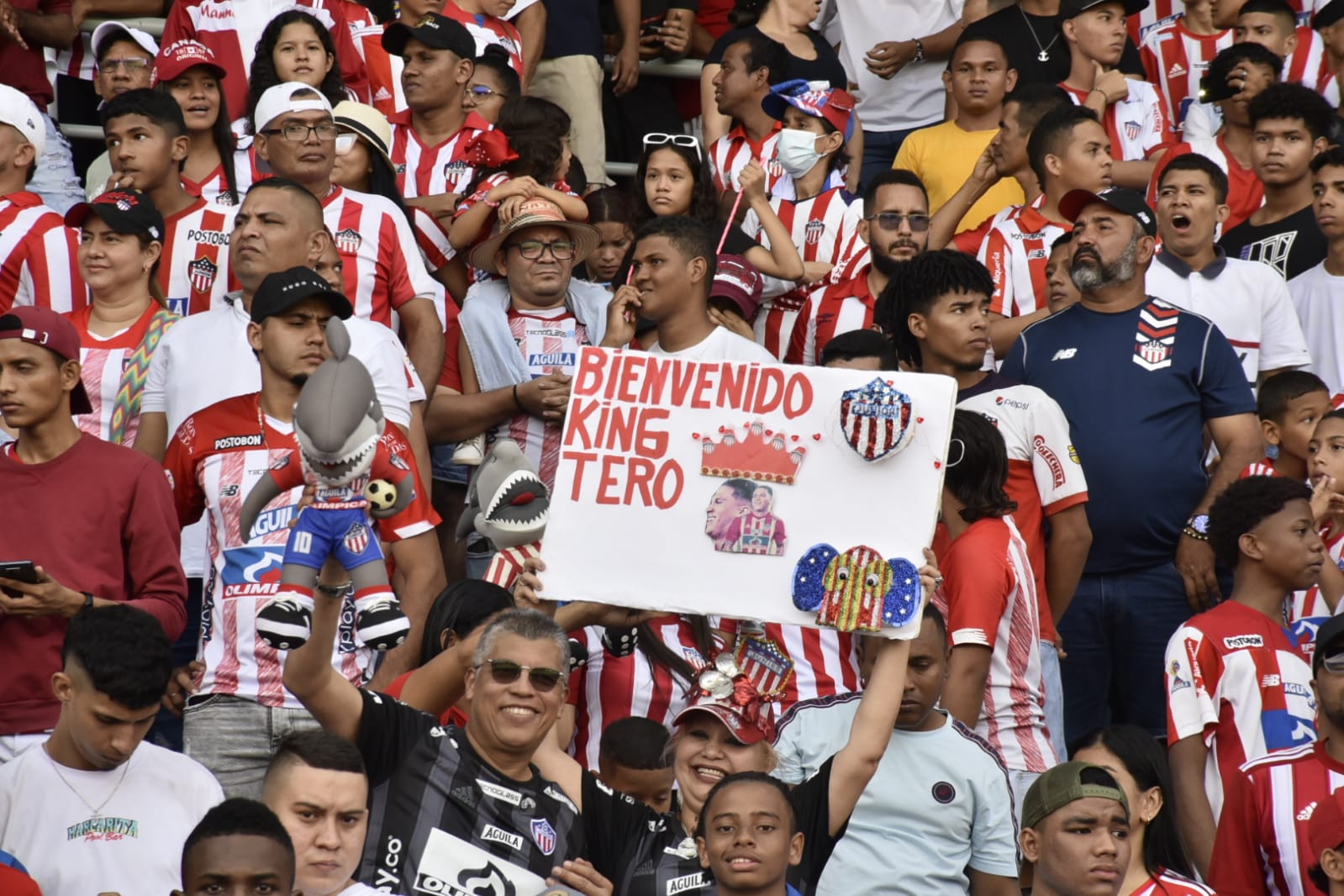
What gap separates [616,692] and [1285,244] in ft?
13.1

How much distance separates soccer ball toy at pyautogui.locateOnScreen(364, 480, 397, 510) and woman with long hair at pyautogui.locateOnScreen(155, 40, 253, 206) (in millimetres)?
3605

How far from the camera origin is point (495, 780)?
505 cm

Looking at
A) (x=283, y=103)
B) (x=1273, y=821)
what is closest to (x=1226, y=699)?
(x=1273, y=821)

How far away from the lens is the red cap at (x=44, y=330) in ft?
19.1

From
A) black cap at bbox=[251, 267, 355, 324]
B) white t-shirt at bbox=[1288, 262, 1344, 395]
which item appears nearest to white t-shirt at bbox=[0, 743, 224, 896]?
black cap at bbox=[251, 267, 355, 324]

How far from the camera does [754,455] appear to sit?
5.66 m

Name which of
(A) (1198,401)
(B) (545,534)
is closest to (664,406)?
(B) (545,534)

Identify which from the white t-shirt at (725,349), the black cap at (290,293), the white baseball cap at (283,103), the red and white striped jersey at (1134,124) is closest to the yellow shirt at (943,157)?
the red and white striped jersey at (1134,124)

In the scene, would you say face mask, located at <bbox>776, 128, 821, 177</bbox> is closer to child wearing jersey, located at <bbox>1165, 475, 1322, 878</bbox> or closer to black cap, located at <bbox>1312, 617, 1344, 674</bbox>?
child wearing jersey, located at <bbox>1165, 475, 1322, 878</bbox>

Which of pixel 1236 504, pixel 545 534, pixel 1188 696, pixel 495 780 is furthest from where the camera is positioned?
pixel 1236 504

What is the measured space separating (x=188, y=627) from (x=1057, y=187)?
411 cm

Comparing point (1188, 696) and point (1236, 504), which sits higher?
point (1236, 504)

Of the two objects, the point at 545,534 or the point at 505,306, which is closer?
the point at 545,534

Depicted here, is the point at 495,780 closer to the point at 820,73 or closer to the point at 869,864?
the point at 869,864
